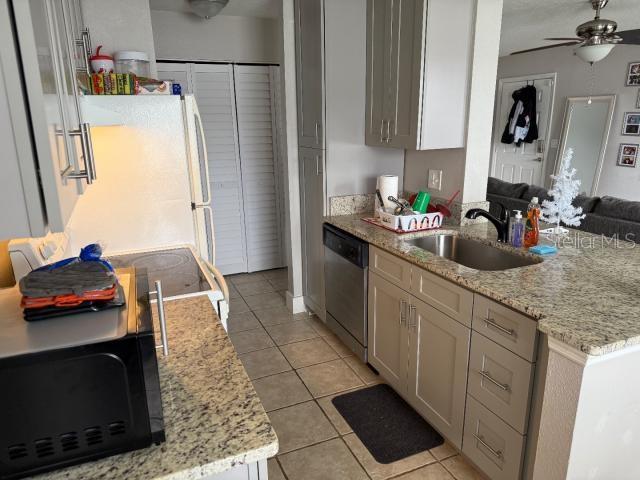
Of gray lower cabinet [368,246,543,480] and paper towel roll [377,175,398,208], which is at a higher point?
paper towel roll [377,175,398,208]

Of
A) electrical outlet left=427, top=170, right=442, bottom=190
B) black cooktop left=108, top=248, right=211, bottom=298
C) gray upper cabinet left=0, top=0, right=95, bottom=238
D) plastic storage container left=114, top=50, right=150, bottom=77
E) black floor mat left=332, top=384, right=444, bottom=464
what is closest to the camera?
gray upper cabinet left=0, top=0, right=95, bottom=238

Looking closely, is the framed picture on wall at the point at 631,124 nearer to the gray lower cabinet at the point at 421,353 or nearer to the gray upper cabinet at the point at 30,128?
the gray lower cabinet at the point at 421,353

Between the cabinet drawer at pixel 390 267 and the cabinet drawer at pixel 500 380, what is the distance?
0.52 m

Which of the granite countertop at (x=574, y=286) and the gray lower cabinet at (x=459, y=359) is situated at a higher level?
the granite countertop at (x=574, y=286)

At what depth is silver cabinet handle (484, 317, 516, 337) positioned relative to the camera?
64.7 inches

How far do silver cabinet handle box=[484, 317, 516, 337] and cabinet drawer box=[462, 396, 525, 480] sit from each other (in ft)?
1.19

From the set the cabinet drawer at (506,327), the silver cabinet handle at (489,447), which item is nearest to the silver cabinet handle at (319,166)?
the cabinet drawer at (506,327)

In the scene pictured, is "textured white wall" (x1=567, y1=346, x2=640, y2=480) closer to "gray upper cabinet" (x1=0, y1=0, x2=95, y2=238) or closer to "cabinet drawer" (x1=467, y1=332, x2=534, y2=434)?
"cabinet drawer" (x1=467, y1=332, x2=534, y2=434)

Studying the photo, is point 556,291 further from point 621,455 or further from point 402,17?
point 402,17

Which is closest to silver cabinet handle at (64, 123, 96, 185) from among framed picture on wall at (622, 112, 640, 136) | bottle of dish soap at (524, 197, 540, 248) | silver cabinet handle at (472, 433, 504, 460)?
silver cabinet handle at (472, 433, 504, 460)

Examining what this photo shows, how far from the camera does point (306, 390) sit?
2.66 m

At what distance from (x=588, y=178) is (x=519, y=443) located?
19.1 ft

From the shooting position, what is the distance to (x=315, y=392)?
8.65ft

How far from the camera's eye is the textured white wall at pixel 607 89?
573 cm
